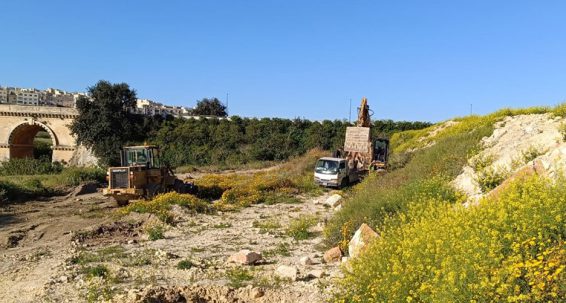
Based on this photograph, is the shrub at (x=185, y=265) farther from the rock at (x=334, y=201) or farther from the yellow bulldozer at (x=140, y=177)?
the rock at (x=334, y=201)

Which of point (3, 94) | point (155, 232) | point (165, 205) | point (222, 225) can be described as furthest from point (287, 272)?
point (3, 94)

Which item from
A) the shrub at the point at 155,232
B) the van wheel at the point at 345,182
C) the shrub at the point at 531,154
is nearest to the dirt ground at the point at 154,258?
the shrub at the point at 155,232

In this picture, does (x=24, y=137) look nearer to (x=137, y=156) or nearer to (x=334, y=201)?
(x=137, y=156)

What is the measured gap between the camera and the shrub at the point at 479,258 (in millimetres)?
3863

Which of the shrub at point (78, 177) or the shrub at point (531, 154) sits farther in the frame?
the shrub at point (78, 177)

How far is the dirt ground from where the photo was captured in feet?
22.6

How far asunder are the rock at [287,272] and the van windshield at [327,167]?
14326mm

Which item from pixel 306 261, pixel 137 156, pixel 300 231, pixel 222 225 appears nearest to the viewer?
pixel 306 261

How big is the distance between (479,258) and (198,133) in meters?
42.4

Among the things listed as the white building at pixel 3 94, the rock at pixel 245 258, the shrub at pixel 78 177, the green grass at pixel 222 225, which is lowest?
the green grass at pixel 222 225

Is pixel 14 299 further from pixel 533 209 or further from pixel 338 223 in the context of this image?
pixel 533 209

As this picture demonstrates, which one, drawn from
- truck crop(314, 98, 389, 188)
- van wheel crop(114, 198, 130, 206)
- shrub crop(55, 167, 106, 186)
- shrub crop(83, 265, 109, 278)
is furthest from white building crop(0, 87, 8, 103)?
shrub crop(83, 265, 109, 278)

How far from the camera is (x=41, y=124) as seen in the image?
44906 mm

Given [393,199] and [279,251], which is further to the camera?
[279,251]
